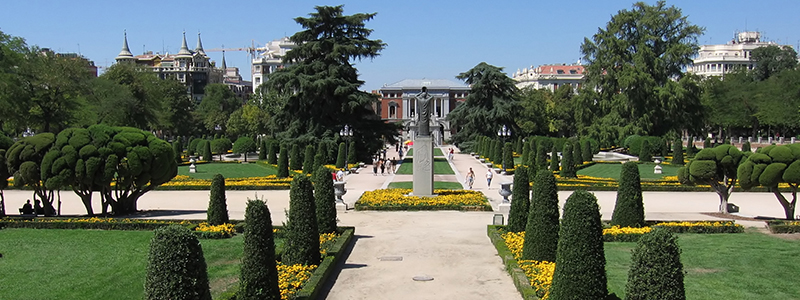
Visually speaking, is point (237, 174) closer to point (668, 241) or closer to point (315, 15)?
point (315, 15)

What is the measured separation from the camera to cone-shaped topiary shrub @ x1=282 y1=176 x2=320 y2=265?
12156mm

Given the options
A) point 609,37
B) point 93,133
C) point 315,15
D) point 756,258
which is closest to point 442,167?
point 315,15

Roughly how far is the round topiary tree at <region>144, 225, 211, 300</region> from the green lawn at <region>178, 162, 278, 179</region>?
2917 cm

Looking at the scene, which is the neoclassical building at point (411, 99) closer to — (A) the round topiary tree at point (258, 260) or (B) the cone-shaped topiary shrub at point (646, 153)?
(B) the cone-shaped topiary shrub at point (646, 153)

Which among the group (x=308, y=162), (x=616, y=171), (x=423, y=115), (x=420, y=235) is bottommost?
(x=420, y=235)

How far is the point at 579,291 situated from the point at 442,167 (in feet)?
117

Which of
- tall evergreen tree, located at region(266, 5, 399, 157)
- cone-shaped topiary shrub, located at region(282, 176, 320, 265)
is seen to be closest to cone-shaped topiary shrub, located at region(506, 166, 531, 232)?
cone-shaped topiary shrub, located at region(282, 176, 320, 265)

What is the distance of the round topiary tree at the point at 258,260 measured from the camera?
911 cm

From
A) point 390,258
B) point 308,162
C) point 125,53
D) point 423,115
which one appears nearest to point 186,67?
point 125,53

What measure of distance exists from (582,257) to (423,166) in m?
14.4

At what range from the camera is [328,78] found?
4338 centimetres

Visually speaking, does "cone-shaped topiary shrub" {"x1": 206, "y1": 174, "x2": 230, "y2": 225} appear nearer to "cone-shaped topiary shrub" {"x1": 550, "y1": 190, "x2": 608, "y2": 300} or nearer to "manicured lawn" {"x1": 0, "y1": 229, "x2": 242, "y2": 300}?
"manicured lawn" {"x1": 0, "y1": 229, "x2": 242, "y2": 300}

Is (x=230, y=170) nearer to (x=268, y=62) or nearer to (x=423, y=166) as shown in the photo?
(x=423, y=166)

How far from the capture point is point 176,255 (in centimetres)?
709
